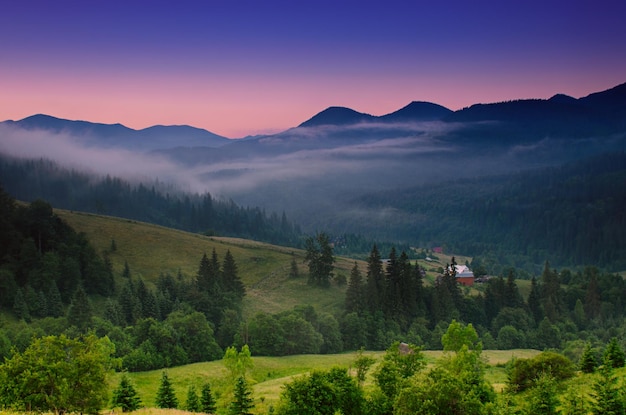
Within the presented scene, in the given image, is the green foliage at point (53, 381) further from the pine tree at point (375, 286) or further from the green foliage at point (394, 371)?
the pine tree at point (375, 286)

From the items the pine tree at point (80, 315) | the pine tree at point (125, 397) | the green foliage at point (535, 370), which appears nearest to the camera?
the pine tree at point (125, 397)

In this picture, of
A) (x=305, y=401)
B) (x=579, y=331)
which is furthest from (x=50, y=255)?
(x=579, y=331)

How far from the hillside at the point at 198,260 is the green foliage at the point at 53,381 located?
72.3 m

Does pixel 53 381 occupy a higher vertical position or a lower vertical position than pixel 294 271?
higher

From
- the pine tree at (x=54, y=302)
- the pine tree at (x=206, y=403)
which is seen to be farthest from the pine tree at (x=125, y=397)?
the pine tree at (x=54, y=302)

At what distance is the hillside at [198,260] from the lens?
128m

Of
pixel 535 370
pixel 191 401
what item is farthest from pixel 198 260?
pixel 535 370

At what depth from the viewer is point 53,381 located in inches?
1597

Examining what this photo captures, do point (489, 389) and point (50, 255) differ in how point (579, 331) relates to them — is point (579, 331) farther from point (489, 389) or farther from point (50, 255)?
point (50, 255)

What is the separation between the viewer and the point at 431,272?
191 metres

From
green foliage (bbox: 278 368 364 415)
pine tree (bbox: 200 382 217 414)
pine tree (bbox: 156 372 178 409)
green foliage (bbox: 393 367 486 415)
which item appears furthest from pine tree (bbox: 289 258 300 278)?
green foliage (bbox: 393 367 486 415)

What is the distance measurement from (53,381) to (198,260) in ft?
386

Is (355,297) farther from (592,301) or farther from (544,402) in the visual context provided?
(544,402)

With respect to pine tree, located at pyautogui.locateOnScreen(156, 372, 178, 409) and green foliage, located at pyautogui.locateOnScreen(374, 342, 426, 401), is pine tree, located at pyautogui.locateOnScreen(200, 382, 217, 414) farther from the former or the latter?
green foliage, located at pyautogui.locateOnScreen(374, 342, 426, 401)
